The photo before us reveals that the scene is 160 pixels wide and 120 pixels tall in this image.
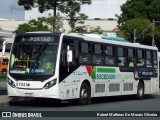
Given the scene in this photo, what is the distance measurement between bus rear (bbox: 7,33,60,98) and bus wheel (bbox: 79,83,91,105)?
210 cm

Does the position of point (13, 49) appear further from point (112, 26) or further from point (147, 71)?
point (112, 26)

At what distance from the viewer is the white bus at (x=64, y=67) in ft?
62.5

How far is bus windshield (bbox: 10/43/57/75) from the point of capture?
1919 centimetres

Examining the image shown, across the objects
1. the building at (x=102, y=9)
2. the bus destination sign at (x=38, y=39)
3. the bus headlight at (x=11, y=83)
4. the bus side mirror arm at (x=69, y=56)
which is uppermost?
the building at (x=102, y=9)

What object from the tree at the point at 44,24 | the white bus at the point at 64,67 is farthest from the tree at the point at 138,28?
the white bus at the point at 64,67

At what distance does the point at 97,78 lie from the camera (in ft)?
72.9

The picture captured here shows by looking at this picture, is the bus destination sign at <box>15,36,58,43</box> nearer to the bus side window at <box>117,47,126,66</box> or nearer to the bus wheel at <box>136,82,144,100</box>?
the bus side window at <box>117,47,126,66</box>

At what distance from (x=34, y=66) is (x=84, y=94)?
2814mm

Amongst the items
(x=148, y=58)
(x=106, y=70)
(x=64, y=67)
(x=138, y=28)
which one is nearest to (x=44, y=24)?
(x=148, y=58)

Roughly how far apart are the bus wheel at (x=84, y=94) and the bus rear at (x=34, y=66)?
2.10 metres

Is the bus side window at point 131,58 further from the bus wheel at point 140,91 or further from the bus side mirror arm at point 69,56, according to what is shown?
the bus side mirror arm at point 69,56

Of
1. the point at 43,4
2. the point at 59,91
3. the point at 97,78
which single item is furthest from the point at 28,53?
the point at 43,4


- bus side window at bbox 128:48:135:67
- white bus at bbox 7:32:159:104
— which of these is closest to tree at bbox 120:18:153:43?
bus side window at bbox 128:48:135:67

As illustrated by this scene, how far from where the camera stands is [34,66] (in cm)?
1936
